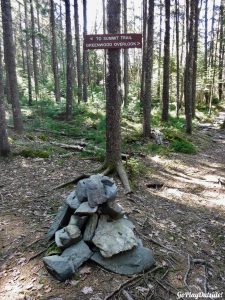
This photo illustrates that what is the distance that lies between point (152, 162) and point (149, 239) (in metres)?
5.42

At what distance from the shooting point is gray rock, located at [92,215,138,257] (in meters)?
4.26

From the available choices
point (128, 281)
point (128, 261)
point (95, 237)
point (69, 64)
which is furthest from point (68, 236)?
point (69, 64)

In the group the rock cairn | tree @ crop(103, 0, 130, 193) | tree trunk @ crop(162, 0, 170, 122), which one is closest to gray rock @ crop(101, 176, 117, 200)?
the rock cairn

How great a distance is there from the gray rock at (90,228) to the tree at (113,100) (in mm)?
2654

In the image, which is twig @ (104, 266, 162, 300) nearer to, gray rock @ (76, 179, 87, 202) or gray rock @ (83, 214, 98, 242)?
gray rock @ (83, 214, 98, 242)

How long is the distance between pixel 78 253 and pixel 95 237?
0.32 meters

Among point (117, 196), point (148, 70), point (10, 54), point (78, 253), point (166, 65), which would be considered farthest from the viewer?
point (166, 65)

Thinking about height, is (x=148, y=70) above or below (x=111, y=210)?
above

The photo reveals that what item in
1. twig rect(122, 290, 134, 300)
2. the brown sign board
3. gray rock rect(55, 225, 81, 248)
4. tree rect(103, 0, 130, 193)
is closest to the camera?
twig rect(122, 290, 134, 300)

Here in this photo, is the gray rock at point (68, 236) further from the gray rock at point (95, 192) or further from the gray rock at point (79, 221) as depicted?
the gray rock at point (95, 192)

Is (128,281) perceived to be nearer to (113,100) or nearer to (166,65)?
(113,100)

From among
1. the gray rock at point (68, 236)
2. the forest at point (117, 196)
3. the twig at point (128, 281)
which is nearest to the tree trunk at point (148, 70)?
the forest at point (117, 196)

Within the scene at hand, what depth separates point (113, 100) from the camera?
288 inches

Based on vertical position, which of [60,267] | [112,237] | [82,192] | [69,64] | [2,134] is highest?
[69,64]
